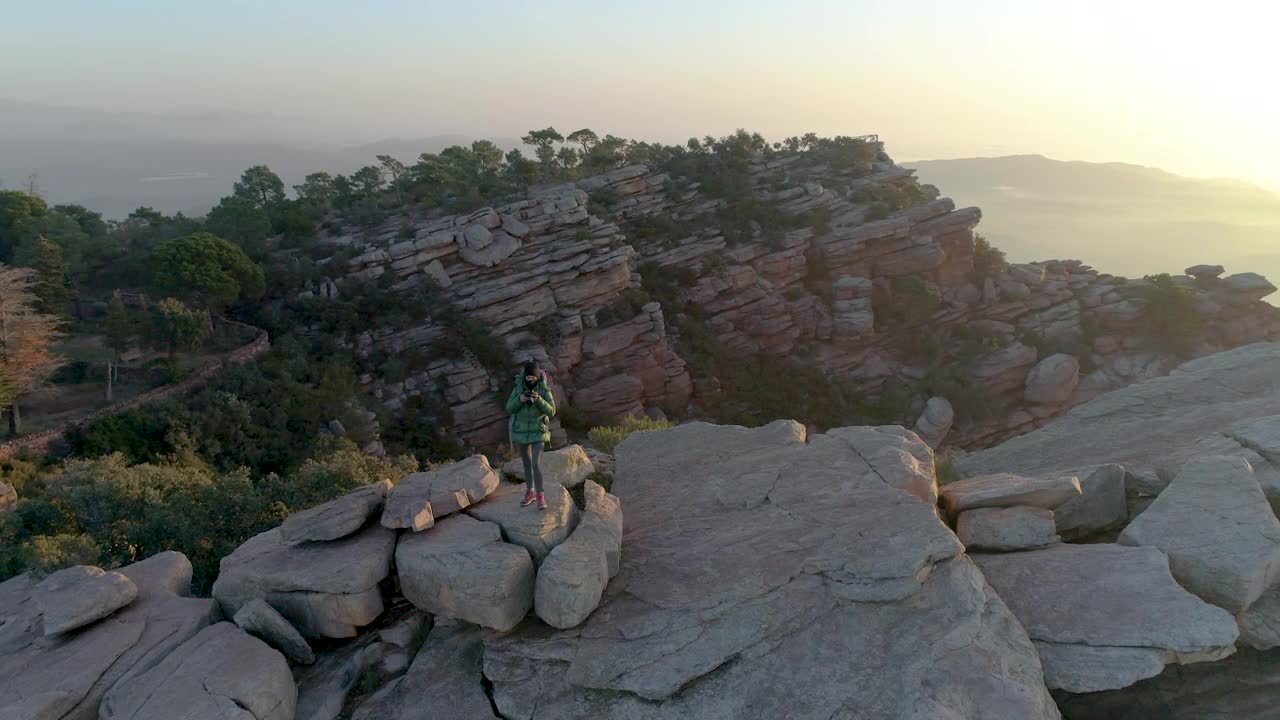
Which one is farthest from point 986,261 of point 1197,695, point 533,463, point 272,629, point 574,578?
point 272,629

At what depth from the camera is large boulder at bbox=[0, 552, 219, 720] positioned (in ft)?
24.6

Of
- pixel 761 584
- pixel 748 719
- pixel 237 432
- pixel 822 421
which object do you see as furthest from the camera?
pixel 822 421

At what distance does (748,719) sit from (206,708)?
19.5 ft

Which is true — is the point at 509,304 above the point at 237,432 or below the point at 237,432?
above

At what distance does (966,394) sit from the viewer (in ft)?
123

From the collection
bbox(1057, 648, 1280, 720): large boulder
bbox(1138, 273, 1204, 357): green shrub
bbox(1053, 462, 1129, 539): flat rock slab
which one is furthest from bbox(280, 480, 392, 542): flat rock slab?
bbox(1138, 273, 1204, 357): green shrub

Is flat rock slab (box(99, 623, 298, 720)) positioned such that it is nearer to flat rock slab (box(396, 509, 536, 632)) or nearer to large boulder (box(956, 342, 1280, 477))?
flat rock slab (box(396, 509, 536, 632))

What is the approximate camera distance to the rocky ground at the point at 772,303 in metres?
33.6

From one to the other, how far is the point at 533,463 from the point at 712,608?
10.5 ft

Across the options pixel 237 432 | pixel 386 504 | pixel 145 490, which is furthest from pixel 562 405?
pixel 386 504

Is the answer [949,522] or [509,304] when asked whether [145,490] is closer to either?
[949,522]

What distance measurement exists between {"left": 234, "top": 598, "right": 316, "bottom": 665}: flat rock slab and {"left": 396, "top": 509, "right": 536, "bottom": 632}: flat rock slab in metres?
1.44

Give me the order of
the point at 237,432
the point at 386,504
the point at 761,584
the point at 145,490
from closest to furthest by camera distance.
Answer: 1. the point at 761,584
2. the point at 386,504
3. the point at 145,490
4. the point at 237,432

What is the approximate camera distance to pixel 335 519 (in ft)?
31.1
